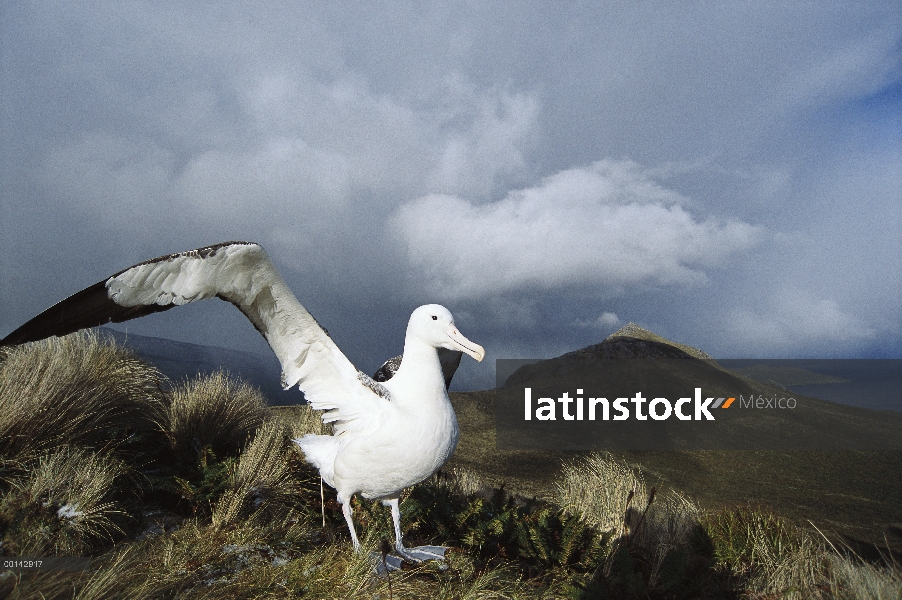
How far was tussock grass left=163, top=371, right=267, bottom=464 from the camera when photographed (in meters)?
7.51

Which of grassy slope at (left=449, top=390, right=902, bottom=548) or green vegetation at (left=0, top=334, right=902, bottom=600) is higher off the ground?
green vegetation at (left=0, top=334, right=902, bottom=600)

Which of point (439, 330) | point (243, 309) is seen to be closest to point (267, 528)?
point (243, 309)

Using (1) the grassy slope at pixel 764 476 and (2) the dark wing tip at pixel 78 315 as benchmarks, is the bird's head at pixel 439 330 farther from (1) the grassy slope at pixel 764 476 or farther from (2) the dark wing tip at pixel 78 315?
(1) the grassy slope at pixel 764 476

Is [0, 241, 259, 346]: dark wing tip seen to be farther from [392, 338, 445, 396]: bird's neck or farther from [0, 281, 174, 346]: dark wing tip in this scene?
[392, 338, 445, 396]: bird's neck

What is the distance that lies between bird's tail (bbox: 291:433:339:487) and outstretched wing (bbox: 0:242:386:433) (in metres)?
0.24

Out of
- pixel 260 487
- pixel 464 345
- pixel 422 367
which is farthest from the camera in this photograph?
pixel 260 487

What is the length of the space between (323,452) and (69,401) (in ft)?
11.5

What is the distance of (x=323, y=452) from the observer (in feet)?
17.7

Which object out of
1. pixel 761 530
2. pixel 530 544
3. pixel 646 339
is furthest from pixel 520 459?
pixel 646 339

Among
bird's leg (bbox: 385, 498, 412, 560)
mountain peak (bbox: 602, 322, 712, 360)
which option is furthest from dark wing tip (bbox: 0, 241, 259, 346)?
mountain peak (bbox: 602, 322, 712, 360)

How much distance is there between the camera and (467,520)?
5.95m

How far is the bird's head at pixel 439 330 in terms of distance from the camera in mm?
4441

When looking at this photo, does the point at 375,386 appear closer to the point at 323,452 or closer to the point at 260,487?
the point at 323,452

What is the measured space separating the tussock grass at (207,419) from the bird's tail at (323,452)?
2.31 metres
